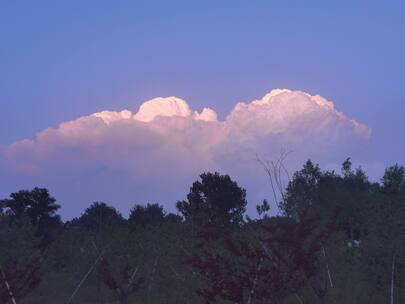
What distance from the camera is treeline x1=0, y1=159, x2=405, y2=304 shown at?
13.4 metres

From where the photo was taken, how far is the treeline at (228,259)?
44.0 feet

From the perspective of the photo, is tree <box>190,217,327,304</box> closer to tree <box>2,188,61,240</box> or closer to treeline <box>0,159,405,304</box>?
treeline <box>0,159,405,304</box>

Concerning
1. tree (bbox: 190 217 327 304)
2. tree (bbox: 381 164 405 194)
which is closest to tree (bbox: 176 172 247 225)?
tree (bbox: 381 164 405 194)

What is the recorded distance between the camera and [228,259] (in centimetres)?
1517

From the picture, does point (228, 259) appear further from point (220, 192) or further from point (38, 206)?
point (38, 206)

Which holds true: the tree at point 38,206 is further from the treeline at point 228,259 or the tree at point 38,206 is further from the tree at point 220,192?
the treeline at point 228,259

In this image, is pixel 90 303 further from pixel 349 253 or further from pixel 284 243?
pixel 284 243

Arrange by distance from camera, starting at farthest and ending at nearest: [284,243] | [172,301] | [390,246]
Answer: [172,301]
[390,246]
[284,243]

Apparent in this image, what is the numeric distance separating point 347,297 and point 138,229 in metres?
9.75

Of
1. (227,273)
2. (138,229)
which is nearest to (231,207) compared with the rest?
(138,229)

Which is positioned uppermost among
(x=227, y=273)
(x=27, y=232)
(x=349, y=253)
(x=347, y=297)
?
(x=27, y=232)

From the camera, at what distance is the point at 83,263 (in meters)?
28.7

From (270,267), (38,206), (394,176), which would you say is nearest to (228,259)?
(270,267)

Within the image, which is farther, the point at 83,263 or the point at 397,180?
the point at 397,180
